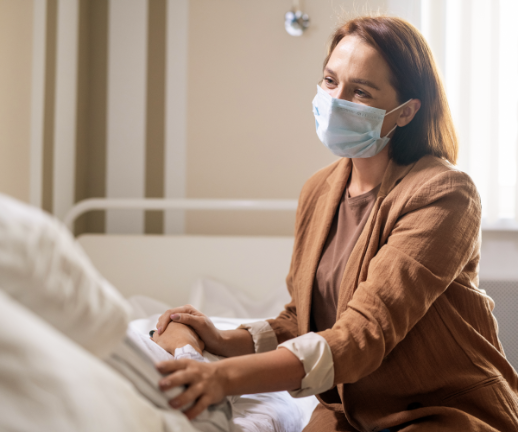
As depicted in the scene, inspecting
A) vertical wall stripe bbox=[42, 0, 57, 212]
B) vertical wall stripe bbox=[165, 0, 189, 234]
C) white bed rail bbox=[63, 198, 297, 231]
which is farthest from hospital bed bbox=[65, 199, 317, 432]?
vertical wall stripe bbox=[165, 0, 189, 234]

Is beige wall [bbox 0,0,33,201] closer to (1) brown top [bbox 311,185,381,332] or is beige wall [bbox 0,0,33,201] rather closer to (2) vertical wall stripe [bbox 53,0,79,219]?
(2) vertical wall stripe [bbox 53,0,79,219]

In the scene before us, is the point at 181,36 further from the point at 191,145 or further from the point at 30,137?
the point at 30,137

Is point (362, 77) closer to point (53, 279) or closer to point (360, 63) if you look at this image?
point (360, 63)

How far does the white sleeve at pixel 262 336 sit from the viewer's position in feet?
3.27

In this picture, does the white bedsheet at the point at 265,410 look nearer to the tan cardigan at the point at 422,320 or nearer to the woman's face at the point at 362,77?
the tan cardigan at the point at 422,320

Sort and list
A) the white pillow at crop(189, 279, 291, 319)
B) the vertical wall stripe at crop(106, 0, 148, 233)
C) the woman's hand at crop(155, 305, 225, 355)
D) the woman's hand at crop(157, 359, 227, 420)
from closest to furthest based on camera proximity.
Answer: the woman's hand at crop(157, 359, 227, 420), the woman's hand at crop(155, 305, 225, 355), the white pillow at crop(189, 279, 291, 319), the vertical wall stripe at crop(106, 0, 148, 233)

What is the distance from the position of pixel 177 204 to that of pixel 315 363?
153 centimetres

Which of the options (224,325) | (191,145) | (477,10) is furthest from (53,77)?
(477,10)

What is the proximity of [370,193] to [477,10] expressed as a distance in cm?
146

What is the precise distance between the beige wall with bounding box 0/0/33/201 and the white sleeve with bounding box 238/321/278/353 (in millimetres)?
1290

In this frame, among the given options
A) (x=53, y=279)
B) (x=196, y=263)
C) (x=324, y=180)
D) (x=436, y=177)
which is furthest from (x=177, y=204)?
(x=53, y=279)

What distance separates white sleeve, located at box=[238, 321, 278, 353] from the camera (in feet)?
3.27

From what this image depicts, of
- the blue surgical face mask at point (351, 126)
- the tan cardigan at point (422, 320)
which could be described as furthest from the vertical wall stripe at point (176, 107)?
the tan cardigan at point (422, 320)

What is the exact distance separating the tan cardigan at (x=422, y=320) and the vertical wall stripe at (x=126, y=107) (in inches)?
64.7
